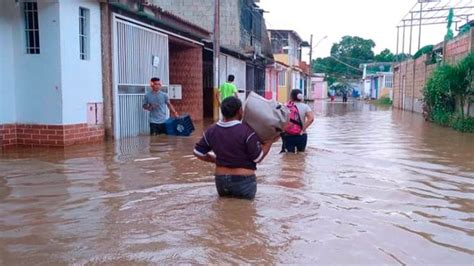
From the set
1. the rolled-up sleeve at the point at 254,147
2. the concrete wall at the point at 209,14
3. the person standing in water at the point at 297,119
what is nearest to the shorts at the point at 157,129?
the person standing in water at the point at 297,119

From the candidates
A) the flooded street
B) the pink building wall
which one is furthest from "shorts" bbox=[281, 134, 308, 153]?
the pink building wall

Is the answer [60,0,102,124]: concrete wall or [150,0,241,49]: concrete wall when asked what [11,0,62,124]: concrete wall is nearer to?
[60,0,102,124]: concrete wall

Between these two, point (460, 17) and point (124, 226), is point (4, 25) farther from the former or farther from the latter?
point (460, 17)

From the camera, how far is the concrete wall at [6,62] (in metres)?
10.2

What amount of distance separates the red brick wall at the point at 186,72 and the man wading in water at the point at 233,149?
44.8 ft

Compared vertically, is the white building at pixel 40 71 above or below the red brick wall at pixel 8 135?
above

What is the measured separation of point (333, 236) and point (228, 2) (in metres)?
22.6

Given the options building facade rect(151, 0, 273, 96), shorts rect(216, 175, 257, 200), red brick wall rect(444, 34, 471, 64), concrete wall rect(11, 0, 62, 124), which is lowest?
shorts rect(216, 175, 257, 200)

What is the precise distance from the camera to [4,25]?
10148 mm

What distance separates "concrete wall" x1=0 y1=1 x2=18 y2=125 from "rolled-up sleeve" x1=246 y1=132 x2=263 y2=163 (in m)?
7.02

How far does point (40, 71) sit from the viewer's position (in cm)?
1027

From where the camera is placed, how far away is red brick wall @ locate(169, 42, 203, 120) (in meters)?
19.0

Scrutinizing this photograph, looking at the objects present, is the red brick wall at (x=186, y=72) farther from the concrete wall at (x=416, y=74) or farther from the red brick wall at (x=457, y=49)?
the concrete wall at (x=416, y=74)

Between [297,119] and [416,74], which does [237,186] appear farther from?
[416,74]
